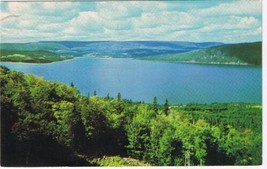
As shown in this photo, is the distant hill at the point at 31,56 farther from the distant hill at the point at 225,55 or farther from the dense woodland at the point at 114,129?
A: the distant hill at the point at 225,55

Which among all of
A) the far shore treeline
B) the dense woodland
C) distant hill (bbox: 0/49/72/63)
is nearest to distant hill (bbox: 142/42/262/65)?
the far shore treeline

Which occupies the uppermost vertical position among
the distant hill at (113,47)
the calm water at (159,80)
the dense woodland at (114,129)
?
the distant hill at (113,47)

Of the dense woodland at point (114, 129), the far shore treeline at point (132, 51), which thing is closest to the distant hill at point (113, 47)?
the far shore treeline at point (132, 51)

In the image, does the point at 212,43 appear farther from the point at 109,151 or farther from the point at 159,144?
the point at 109,151

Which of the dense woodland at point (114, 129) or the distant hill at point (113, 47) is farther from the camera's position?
the distant hill at point (113, 47)

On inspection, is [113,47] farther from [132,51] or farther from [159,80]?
[159,80]

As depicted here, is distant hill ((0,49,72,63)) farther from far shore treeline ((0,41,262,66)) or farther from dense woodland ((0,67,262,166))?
dense woodland ((0,67,262,166))
